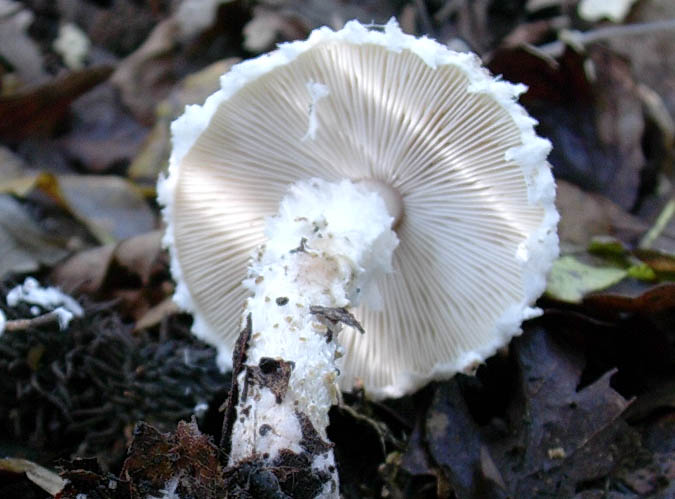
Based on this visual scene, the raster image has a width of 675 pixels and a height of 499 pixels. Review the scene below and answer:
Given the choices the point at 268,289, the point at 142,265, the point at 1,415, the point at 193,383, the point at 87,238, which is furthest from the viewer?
the point at 87,238

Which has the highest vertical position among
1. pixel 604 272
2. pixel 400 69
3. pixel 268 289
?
pixel 400 69

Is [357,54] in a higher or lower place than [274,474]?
higher

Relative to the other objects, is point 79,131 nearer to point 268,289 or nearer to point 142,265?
point 142,265

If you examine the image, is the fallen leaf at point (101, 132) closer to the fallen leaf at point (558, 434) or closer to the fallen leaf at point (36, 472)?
the fallen leaf at point (36, 472)

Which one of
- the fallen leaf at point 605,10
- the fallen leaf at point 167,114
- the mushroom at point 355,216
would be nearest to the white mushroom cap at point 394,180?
the mushroom at point 355,216

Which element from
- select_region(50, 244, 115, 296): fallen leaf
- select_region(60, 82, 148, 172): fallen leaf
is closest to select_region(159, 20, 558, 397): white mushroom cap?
select_region(50, 244, 115, 296): fallen leaf

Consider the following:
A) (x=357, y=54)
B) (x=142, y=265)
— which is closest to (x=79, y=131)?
(x=142, y=265)

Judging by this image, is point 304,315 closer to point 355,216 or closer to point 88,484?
point 355,216

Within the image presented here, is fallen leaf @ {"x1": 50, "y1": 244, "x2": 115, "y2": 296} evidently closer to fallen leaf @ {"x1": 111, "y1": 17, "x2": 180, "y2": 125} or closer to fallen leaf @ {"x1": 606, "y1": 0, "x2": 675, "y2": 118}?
fallen leaf @ {"x1": 111, "y1": 17, "x2": 180, "y2": 125}
